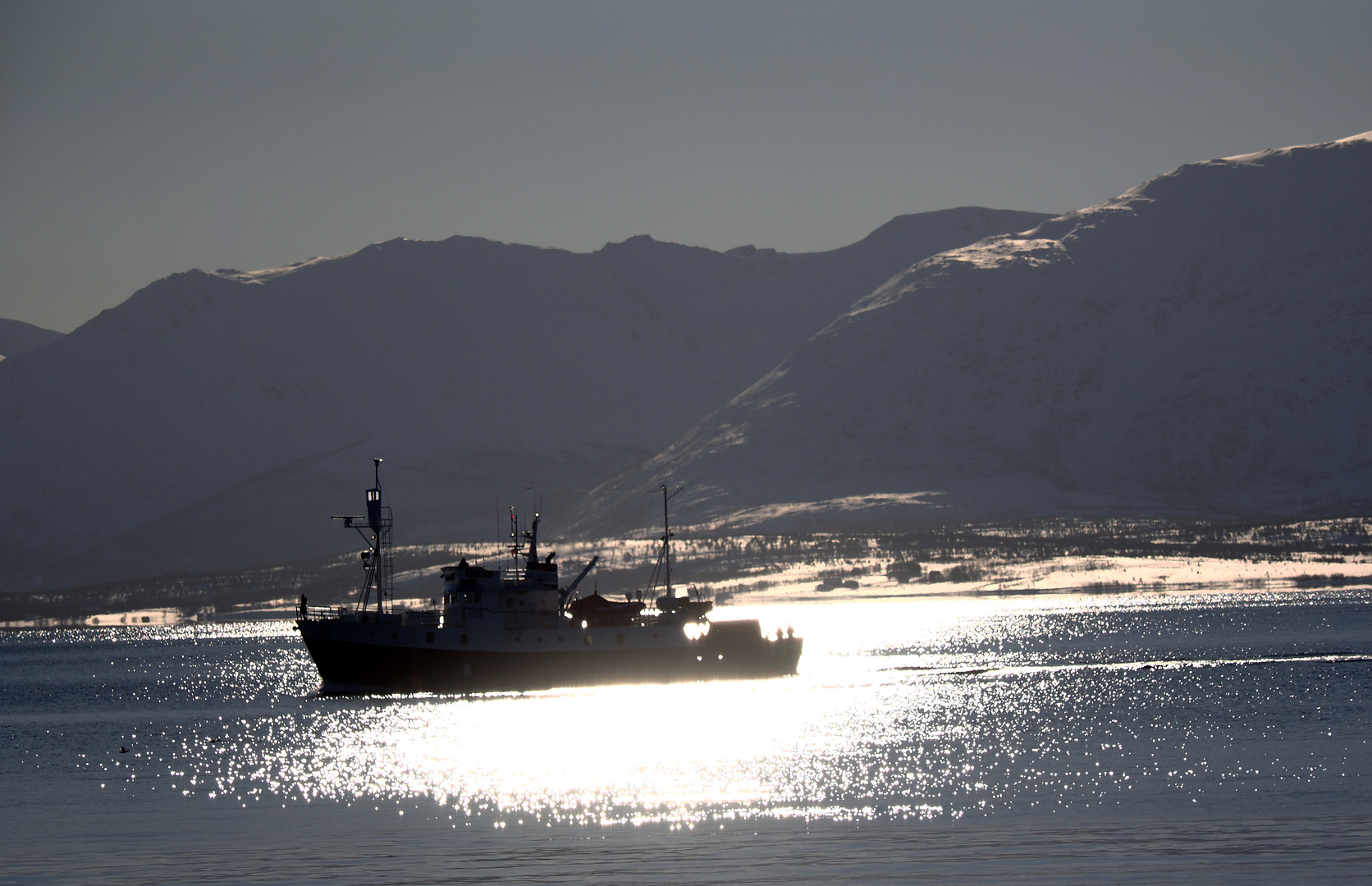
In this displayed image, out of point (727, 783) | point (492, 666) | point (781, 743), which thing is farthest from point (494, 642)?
point (727, 783)

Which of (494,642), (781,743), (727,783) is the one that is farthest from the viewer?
(494,642)

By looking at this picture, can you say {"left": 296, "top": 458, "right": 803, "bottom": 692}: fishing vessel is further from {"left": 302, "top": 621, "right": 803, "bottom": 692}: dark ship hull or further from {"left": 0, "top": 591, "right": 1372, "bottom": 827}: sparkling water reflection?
{"left": 0, "top": 591, "right": 1372, "bottom": 827}: sparkling water reflection

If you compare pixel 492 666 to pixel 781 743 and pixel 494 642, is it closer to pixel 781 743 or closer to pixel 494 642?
pixel 494 642

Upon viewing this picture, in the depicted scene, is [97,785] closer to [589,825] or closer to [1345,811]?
[589,825]

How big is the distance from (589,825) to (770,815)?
7.17 metres

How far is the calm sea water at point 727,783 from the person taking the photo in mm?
56625

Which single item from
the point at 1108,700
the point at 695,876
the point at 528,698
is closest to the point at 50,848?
the point at 695,876

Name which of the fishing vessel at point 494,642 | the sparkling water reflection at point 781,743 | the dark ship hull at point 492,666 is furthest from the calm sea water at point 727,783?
the fishing vessel at point 494,642

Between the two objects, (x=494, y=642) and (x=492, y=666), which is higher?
(x=494, y=642)

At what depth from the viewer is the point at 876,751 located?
8731 cm

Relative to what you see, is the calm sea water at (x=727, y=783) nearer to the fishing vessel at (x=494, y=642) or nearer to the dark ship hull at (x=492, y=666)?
the dark ship hull at (x=492, y=666)

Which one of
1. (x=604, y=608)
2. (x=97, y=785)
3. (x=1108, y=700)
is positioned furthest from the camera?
(x=604, y=608)

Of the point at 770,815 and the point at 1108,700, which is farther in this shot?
the point at 1108,700

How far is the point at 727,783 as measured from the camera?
75750mm
